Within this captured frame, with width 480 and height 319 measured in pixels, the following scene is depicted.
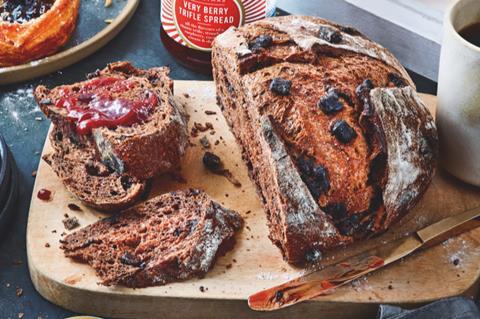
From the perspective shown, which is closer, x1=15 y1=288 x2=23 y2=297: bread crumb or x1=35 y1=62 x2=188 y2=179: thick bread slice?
x1=15 y1=288 x2=23 y2=297: bread crumb

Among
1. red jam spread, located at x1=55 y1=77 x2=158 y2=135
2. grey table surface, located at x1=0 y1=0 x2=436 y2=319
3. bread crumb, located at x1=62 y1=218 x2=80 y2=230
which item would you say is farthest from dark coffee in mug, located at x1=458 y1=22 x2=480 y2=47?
bread crumb, located at x1=62 y1=218 x2=80 y2=230

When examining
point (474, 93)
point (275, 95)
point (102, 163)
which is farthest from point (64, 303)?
point (474, 93)

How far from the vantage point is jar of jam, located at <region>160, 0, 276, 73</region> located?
403 centimetres

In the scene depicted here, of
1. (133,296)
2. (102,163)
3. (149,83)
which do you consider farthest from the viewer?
(149,83)

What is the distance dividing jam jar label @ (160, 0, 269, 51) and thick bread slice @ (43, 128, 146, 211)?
1.03 m

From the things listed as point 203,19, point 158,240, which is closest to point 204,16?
point 203,19

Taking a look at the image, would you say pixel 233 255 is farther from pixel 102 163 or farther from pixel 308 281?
pixel 102 163

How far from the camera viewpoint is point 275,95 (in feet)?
10.2

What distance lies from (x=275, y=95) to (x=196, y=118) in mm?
780

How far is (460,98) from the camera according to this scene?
319 cm

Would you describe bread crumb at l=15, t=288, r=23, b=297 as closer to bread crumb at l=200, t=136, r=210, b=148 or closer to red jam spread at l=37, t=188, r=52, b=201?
red jam spread at l=37, t=188, r=52, b=201

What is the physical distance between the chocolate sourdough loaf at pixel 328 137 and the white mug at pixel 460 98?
5.5 inches

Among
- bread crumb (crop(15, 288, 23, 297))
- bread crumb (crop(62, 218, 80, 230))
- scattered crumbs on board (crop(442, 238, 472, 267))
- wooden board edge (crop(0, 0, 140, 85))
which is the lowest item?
bread crumb (crop(15, 288, 23, 297))

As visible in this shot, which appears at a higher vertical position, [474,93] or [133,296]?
[474,93]
